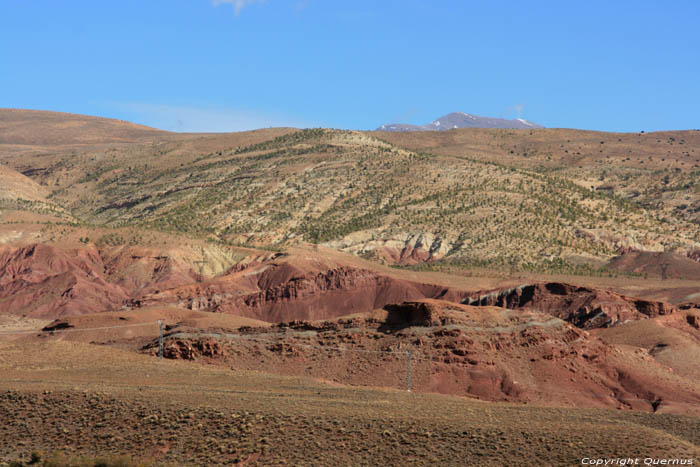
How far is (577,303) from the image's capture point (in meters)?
77.5

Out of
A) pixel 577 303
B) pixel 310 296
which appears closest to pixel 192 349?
pixel 577 303

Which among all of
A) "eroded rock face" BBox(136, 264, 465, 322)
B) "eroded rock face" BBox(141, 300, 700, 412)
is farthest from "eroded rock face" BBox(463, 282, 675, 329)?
"eroded rock face" BBox(141, 300, 700, 412)

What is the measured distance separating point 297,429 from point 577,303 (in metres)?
47.0

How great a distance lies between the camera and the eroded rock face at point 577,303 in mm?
73750

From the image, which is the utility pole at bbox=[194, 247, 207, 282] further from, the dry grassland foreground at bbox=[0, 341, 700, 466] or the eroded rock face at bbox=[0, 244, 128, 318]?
the dry grassland foreground at bbox=[0, 341, 700, 466]

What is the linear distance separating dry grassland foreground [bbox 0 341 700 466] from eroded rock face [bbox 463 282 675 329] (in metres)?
A: 31.4

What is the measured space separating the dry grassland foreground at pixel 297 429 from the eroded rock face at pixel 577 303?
31.4 metres

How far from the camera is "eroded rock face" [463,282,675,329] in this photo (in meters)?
73.8

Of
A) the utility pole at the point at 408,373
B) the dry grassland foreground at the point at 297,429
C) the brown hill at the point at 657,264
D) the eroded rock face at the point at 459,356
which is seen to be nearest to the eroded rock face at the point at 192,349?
the eroded rock face at the point at 459,356

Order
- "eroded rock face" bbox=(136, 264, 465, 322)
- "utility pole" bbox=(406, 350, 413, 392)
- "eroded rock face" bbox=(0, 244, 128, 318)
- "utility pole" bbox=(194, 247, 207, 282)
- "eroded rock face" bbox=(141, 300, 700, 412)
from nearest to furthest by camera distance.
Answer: "utility pole" bbox=(406, 350, 413, 392), "eroded rock face" bbox=(141, 300, 700, 412), "eroded rock face" bbox=(136, 264, 465, 322), "eroded rock face" bbox=(0, 244, 128, 318), "utility pole" bbox=(194, 247, 207, 282)

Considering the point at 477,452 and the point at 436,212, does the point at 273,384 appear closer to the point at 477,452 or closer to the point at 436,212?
the point at 477,452

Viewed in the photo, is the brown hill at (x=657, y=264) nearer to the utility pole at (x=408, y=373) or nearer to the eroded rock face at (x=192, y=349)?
the utility pole at (x=408, y=373)

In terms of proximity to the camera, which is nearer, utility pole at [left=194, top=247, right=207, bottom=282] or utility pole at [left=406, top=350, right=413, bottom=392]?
utility pole at [left=406, top=350, right=413, bottom=392]

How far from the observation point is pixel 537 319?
2216 inches
